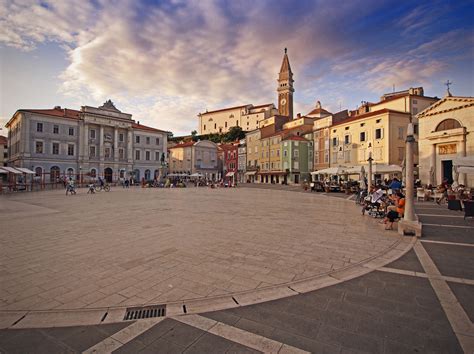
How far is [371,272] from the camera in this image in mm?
4539

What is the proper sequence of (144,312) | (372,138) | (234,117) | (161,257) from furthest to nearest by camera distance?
(234,117) → (372,138) → (161,257) → (144,312)

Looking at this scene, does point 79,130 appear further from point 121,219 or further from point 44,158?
point 121,219

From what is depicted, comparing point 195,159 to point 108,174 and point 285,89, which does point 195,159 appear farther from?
point 285,89

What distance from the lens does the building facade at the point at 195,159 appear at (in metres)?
64.9

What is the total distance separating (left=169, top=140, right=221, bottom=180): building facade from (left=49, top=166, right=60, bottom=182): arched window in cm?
2854

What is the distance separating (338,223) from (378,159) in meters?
29.7

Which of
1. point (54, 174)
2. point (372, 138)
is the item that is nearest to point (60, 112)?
point (54, 174)

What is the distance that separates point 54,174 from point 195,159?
30689 mm

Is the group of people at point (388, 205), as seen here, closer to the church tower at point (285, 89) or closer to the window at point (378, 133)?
the window at point (378, 133)

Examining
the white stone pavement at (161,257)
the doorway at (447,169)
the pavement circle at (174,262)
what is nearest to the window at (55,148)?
the white stone pavement at (161,257)

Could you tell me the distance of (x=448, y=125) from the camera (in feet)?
82.5

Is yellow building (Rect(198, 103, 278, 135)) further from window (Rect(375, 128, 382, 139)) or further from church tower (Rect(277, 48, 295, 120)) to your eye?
window (Rect(375, 128, 382, 139))

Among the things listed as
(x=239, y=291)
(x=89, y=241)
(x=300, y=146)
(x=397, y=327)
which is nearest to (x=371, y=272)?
(x=397, y=327)

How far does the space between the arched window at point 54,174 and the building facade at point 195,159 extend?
93.7 feet
